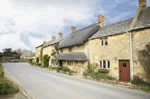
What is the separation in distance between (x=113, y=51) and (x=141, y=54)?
11.0 feet

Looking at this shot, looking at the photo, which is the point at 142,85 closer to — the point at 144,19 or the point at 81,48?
the point at 144,19

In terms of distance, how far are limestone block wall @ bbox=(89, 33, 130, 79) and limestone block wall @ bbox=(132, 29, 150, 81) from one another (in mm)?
916

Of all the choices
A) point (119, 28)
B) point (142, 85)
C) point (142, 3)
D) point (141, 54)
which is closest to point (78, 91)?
point (142, 85)

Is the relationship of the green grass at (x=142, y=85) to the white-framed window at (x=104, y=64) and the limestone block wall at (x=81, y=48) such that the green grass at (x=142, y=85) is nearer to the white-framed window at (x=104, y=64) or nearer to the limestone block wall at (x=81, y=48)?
the white-framed window at (x=104, y=64)

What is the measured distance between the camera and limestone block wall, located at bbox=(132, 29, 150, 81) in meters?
10.8

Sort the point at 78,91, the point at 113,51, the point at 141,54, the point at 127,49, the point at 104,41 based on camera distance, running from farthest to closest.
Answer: the point at 104,41 < the point at 113,51 < the point at 127,49 < the point at 141,54 < the point at 78,91

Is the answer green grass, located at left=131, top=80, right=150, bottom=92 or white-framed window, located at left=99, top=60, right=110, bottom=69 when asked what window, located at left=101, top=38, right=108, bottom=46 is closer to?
white-framed window, located at left=99, top=60, right=110, bottom=69

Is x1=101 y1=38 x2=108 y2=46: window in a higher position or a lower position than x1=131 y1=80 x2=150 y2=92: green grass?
higher

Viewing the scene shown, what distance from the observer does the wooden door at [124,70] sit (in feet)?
41.1

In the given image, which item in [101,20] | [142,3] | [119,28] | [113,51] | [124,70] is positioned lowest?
[124,70]

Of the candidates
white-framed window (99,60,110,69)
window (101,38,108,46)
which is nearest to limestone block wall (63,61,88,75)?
white-framed window (99,60,110,69)

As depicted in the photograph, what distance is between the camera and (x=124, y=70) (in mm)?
12859

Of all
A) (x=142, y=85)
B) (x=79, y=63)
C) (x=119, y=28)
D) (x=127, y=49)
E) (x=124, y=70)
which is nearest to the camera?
(x=142, y=85)

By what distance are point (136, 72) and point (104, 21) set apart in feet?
36.0
